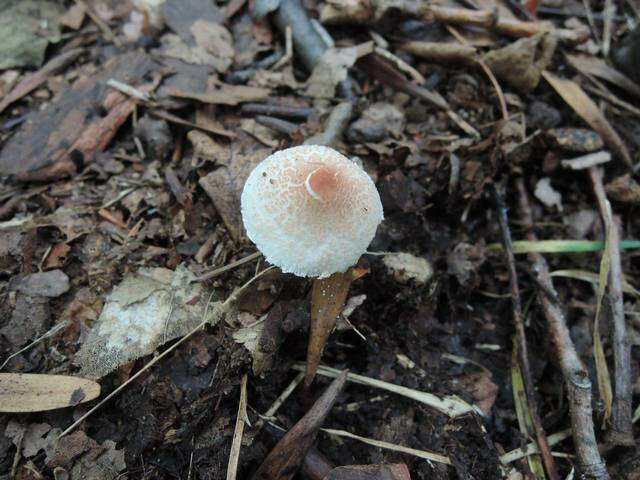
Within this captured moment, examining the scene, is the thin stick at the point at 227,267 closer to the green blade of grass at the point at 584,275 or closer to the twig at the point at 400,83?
the twig at the point at 400,83

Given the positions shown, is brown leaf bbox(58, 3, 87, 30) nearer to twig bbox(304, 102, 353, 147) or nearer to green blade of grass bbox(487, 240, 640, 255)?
twig bbox(304, 102, 353, 147)

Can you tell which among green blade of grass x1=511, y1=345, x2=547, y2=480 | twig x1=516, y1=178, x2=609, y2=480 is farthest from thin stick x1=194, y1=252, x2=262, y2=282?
twig x1=516, y1=178, x2=609, y2=480

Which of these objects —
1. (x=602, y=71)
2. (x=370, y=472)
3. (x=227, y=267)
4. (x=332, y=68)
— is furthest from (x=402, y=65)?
(x=370, y=472)

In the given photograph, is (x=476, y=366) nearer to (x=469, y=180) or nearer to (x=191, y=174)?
(x=469, y=180)

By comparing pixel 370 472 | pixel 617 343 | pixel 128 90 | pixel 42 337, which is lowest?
pixel 617 343

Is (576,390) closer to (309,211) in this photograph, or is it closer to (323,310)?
(323,310)

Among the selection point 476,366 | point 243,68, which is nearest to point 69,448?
point 476,366

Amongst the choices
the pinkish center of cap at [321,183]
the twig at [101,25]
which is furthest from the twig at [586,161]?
the twig at [101,25]
